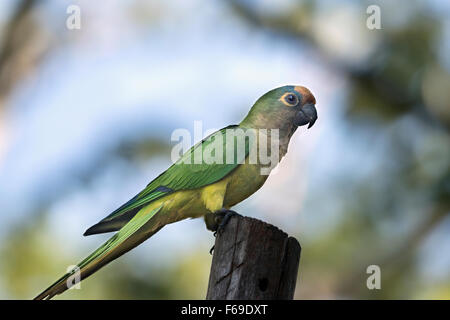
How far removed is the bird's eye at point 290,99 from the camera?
226 inches

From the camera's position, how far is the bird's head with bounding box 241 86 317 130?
560cm

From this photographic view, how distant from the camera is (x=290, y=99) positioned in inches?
227

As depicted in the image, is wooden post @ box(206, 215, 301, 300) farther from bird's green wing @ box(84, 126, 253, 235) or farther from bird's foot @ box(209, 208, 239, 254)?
bird's green wing @ box(84, 126, 253, 235)

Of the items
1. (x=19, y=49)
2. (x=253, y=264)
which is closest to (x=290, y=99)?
(x=253, y=264)

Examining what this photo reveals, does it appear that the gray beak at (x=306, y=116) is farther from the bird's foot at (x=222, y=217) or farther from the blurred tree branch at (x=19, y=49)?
the blurred tree branch at (x=19, y=49)

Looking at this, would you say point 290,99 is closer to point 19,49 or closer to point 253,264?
point 253,264

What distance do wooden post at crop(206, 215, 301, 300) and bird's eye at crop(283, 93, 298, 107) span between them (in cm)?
218

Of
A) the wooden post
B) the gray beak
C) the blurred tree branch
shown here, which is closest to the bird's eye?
the gray beak

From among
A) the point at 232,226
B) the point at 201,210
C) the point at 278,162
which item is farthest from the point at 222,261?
the point at 278,162

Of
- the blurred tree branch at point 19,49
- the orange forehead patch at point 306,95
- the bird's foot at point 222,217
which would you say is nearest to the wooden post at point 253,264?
the bird's foot at point 222,217

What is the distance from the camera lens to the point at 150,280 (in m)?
7.72

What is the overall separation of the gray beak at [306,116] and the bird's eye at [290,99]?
0.11m

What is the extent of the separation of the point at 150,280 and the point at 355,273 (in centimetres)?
325
